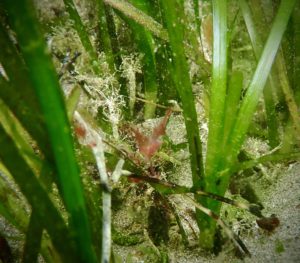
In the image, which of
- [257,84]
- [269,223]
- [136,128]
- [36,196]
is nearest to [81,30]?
[136,128]

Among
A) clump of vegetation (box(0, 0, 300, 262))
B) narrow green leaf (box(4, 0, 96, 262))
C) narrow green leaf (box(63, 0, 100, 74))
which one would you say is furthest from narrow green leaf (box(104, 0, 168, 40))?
narrow green leaf (box(4, 0, 96, 262))

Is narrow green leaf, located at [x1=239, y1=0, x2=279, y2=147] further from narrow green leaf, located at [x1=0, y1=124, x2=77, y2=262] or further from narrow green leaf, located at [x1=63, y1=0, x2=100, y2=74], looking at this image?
narrow green leaf, located at [x1=0, y1=124, x2=77, y2=262]

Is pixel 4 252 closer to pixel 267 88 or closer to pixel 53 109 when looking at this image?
pixel 53 109

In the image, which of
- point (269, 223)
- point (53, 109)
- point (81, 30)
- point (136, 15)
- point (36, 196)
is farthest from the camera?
point (81, 30)

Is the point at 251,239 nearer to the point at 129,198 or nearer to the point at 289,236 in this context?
the point at 289,236

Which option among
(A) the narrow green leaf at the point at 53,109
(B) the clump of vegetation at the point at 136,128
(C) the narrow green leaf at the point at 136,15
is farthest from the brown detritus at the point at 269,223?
(C) the narrow green leaf at the point at 136,15

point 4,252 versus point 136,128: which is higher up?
point 136,128

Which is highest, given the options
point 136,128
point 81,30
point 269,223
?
point 81,30

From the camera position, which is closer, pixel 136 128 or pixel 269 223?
pixel 269 223
